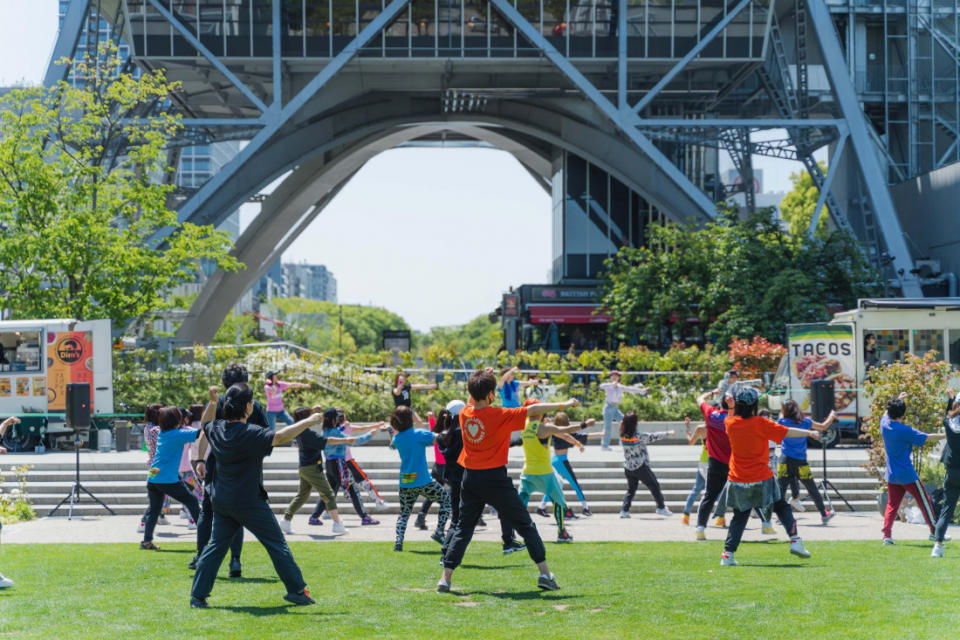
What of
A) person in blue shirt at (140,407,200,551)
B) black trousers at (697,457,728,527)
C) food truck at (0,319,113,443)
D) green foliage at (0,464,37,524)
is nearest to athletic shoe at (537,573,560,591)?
black trousers at (697,457,728,527)

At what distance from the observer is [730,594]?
28.8 ft

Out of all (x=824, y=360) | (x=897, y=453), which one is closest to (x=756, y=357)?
(x=824, y=360)

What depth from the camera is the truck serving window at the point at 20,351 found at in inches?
970

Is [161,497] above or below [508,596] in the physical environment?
above

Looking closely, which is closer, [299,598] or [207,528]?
[299,598]

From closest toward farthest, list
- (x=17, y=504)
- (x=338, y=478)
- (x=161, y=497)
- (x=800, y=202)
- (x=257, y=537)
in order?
1. (x=257, y=537)
2. (x=161, y=497)
3. (x=338, y=478)
4. (x=17, y=504)
5. (x=800, y=202)

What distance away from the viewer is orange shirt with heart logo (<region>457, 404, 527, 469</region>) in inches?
352

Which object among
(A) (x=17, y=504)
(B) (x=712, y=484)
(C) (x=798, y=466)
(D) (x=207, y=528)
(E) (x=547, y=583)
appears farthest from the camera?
(A) (x=17, y=504)

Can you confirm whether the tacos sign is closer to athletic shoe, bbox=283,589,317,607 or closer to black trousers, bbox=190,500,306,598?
athletic shoe, bbox=283,589,317,607

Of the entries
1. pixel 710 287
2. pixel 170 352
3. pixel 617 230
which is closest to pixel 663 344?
pixel 710 287

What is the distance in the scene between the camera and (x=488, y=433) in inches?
352

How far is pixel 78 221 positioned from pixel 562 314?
27.5 meters

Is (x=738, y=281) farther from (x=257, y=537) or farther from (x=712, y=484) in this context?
(x=257, y=537)

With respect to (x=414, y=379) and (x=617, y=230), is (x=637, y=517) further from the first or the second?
(x=617, y=230)
